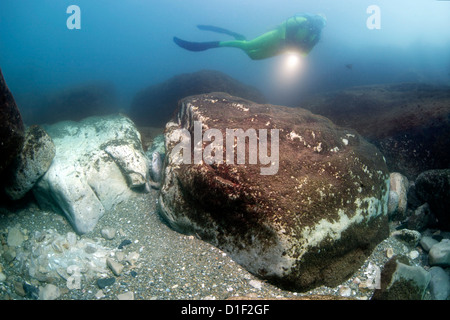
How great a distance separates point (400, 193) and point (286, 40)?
7783 mm

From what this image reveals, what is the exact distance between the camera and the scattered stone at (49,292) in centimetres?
290

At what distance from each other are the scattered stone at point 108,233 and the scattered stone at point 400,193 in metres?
5.21

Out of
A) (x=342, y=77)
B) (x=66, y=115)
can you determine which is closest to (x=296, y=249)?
(x=66, y=115)

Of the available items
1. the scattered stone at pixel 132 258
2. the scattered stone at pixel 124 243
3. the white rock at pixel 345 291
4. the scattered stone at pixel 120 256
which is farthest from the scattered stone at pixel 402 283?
the scattered stone at pixel 124 243

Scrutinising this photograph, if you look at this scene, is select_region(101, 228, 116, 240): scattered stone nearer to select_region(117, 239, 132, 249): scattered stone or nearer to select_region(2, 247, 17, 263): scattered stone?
select_region(117, 239, 132, 249): scattered stone

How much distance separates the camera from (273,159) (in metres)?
3.29

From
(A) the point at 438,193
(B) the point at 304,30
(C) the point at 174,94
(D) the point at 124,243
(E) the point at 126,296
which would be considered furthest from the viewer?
(C) the point at 174,94

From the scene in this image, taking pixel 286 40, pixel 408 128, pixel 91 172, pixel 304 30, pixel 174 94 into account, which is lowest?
pixel 91 172

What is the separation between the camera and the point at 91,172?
4.62 meters

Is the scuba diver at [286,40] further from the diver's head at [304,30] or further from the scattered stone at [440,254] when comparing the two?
the scattered stone at [440,254]

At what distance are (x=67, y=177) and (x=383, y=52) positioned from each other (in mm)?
29239

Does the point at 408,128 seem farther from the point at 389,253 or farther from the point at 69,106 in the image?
the point at 69,106

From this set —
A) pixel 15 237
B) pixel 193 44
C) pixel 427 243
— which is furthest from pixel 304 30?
pixel 15 237
